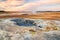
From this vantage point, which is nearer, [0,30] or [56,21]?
[0,30]

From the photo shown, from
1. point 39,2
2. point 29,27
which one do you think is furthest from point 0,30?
point 39,2

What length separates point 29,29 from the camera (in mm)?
1228

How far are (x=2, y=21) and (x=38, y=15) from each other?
0.38 meters

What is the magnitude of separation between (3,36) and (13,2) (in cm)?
44

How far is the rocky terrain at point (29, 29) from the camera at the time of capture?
3.75ft

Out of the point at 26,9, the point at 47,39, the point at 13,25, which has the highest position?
A: the point at 26,9

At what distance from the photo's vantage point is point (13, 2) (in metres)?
1.43

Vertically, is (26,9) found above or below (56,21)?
above

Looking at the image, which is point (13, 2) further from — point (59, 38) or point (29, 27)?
point (59, 38)

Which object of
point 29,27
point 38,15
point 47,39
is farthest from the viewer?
point 38,15

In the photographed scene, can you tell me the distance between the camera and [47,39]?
1.13 m

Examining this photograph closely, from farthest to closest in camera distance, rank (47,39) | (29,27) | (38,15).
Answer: (38,15) → (29,27) → (47,39)

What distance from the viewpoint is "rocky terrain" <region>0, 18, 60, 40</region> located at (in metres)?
1.14

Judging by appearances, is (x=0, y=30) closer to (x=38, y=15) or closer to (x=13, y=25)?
(x=13, y=25)
